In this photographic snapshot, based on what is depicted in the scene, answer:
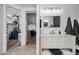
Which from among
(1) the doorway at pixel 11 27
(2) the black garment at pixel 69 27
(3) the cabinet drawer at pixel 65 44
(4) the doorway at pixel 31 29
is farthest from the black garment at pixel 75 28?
(1) the doorway at pixel 11 27

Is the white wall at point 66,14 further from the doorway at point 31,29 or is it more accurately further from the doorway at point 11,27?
the doorway at point 11,27

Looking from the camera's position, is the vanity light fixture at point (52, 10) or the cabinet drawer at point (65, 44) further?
the vanity light fixture at point (52, 10)

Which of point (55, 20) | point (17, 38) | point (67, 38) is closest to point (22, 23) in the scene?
point (17, 38)

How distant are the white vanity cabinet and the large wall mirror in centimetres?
34

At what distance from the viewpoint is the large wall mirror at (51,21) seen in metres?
3.44

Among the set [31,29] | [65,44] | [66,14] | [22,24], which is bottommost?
[65,44]

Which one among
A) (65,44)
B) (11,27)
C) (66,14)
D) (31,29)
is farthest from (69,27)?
(11,27)

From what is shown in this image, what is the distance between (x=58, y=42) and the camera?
3.35m

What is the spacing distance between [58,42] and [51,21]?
0.66 m

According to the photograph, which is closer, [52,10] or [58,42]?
[58,42]

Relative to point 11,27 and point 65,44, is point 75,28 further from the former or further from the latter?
point 11,27

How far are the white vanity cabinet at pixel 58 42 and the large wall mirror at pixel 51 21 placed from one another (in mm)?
342

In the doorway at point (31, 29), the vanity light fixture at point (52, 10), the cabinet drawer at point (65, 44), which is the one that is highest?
the vanity light fixture at point (52, 10)

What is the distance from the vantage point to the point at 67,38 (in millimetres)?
3277
